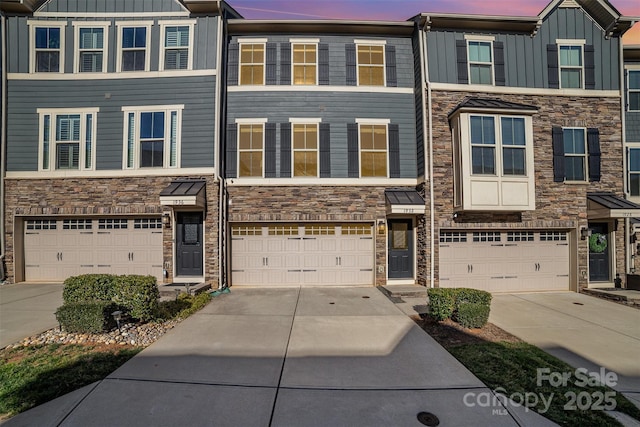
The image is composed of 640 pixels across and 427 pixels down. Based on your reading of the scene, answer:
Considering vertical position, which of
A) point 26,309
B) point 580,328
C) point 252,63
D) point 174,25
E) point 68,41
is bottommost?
point 580,328

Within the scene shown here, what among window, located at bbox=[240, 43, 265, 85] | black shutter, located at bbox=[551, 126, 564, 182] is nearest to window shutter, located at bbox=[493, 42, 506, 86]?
black shutter, located at bbox=[551, 126, 564, 182]

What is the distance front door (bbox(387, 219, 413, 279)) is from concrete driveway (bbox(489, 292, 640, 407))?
2714 millimetres

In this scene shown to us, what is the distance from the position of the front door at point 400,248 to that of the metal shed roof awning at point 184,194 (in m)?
6.32

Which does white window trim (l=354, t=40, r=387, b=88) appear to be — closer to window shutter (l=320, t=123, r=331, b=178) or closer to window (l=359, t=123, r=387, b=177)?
window (l=359, t=123, r=387, b=177)

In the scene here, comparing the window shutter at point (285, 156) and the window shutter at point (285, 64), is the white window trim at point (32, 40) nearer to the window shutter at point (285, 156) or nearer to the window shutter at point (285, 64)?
the window shutter at point (285, 64)

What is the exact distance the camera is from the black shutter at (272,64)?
9.55 metres

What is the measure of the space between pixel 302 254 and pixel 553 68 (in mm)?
10739

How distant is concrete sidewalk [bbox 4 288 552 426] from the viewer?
303 cm

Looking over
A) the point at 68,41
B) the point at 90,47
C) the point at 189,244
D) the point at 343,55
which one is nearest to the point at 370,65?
the point at 343,55

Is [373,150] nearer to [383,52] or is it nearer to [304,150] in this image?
[304,150]

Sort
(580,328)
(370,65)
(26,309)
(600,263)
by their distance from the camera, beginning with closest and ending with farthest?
(580,328), (26,309), (600,263), (370,65)

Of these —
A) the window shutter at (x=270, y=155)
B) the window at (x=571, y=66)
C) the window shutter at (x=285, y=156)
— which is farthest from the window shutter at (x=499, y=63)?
the window shutter at (x=270, y=155)

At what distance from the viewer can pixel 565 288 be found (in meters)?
9.38

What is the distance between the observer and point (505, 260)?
30.7 ft
